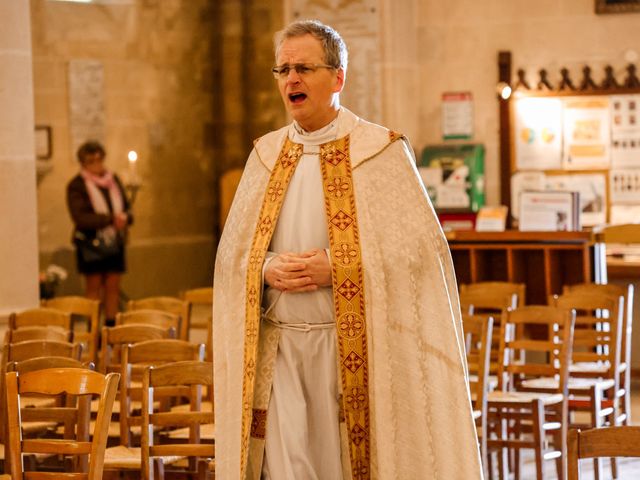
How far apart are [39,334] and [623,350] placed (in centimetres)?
323

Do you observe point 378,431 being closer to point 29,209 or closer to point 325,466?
point 325,466

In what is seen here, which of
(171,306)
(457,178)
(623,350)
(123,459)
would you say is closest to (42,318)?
(171,306)

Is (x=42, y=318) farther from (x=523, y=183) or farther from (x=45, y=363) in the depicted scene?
(x=523, y=183)

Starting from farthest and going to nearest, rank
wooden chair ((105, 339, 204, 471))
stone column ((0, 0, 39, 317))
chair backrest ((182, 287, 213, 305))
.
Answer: stone column ((0, 0, 39, 317))
chair backrest ((182, 287, 213, 305))
wooden chair ((105, 339, 204, 471))

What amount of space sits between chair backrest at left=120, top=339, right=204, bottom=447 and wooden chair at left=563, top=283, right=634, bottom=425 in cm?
275

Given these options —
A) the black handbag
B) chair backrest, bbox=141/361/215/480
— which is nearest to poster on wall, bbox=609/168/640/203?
the black handbag

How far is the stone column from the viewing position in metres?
8.66

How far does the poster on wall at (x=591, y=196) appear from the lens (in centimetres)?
1180

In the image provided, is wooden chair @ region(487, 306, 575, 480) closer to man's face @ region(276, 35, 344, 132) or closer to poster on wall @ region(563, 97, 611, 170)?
man's face @ region(276, 35, 344, 132)

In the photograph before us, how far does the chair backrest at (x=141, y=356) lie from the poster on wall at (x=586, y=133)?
6.71 metres

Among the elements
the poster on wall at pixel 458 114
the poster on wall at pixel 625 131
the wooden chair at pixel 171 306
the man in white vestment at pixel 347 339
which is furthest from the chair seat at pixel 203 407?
the poster on wall at pixel 625 131


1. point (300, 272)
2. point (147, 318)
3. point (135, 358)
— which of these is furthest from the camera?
point (147, 318)

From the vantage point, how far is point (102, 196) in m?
12.2

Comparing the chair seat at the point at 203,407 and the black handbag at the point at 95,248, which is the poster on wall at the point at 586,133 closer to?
the black handbag at the point at 95,248
